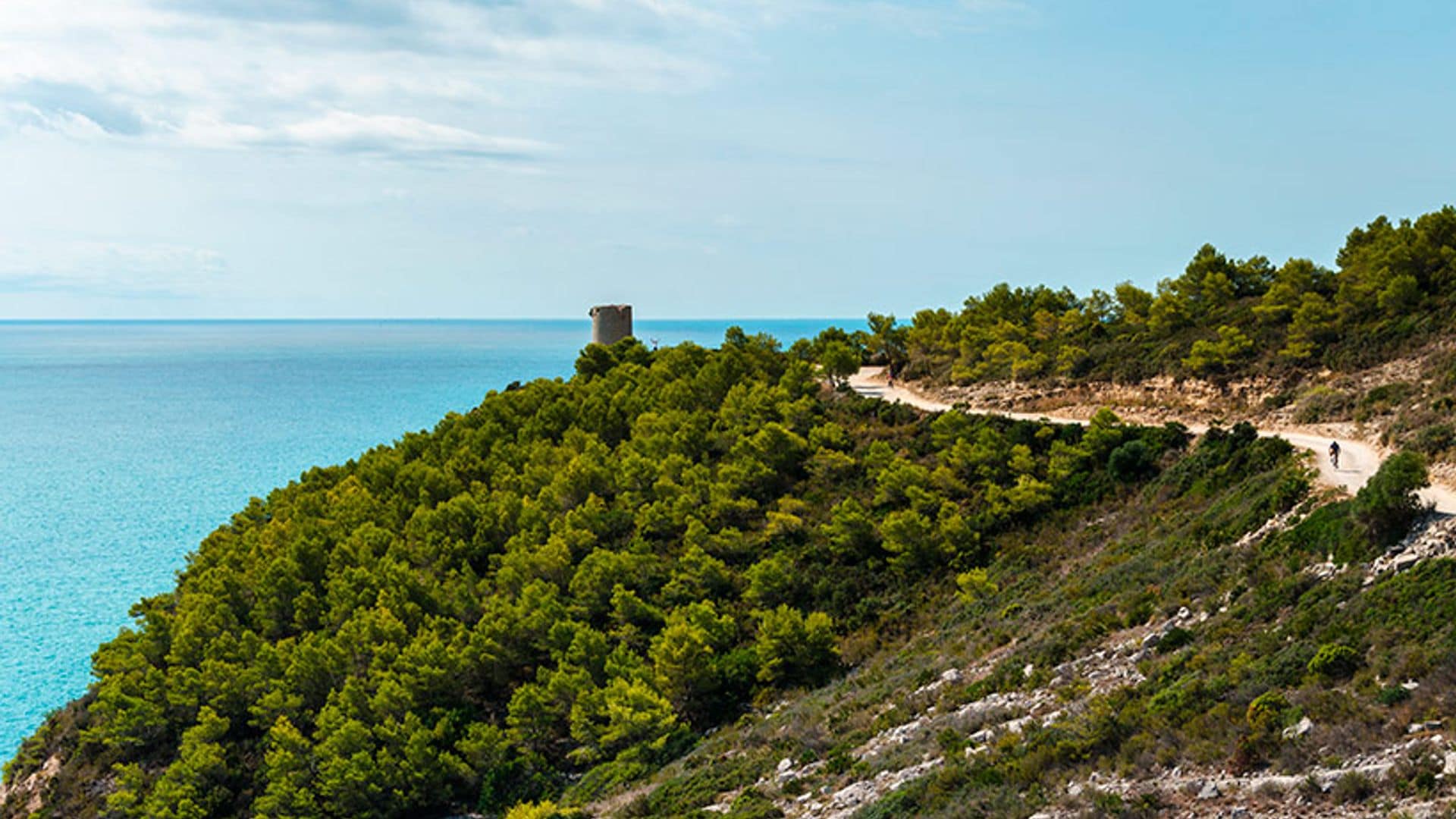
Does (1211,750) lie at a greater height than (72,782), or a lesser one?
greater

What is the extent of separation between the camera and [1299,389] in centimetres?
4388

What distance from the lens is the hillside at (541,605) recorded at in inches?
1347

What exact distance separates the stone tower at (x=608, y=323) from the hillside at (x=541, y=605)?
98.9 ft

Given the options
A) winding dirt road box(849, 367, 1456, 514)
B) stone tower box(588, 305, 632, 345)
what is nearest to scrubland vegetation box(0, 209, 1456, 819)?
winding dirt road box(849, 367, 1456, 514)

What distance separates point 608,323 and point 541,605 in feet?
162

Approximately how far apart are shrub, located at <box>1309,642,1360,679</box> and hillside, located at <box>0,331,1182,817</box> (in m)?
11.1

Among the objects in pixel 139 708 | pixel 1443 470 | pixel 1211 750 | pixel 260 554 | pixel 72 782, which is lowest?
pixel 72 782

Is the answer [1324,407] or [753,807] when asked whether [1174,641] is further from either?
[1324,407]

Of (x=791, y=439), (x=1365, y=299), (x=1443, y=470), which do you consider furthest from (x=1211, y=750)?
(x=1365, y=299)

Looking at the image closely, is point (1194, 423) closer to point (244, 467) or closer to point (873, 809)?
point (873, 809)

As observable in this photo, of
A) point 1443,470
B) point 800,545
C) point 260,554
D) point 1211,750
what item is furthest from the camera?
point 260,554

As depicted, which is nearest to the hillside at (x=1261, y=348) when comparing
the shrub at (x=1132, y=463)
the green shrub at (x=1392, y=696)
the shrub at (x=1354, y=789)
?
the shrub at (x=1132, y=463)

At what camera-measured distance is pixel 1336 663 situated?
18.4m

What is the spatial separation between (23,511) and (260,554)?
2116 inches
